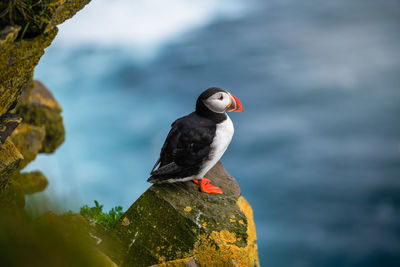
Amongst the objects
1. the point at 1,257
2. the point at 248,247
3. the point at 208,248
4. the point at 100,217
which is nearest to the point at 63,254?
the point at 1,257

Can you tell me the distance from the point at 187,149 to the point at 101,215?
75.3 inches

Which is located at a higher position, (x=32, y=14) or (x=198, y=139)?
(x=198, y=139)

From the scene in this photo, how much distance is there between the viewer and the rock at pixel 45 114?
38.2 feet

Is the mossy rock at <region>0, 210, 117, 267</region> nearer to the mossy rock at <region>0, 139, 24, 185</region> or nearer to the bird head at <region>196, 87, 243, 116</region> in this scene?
the mossy rock at <region>0, 139, 24, 185</region>

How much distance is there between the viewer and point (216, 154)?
18.7ft

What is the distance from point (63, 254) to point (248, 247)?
3.98 meters

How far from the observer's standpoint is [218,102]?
5625 mm

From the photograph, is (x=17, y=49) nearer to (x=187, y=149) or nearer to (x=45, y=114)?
(x=187, y=149)

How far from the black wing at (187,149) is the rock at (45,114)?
711 cm

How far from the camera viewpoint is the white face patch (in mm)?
5625

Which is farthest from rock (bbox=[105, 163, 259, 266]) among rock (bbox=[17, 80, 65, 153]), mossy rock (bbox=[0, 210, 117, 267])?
rock (bbox=[17, 80, 65, 153])

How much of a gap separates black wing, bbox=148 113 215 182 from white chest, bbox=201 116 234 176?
0.08 meters

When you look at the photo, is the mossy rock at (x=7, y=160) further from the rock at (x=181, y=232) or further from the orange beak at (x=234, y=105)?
the orange beak at (x=234, y=105)

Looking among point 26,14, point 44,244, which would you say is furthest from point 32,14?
point 44,244
